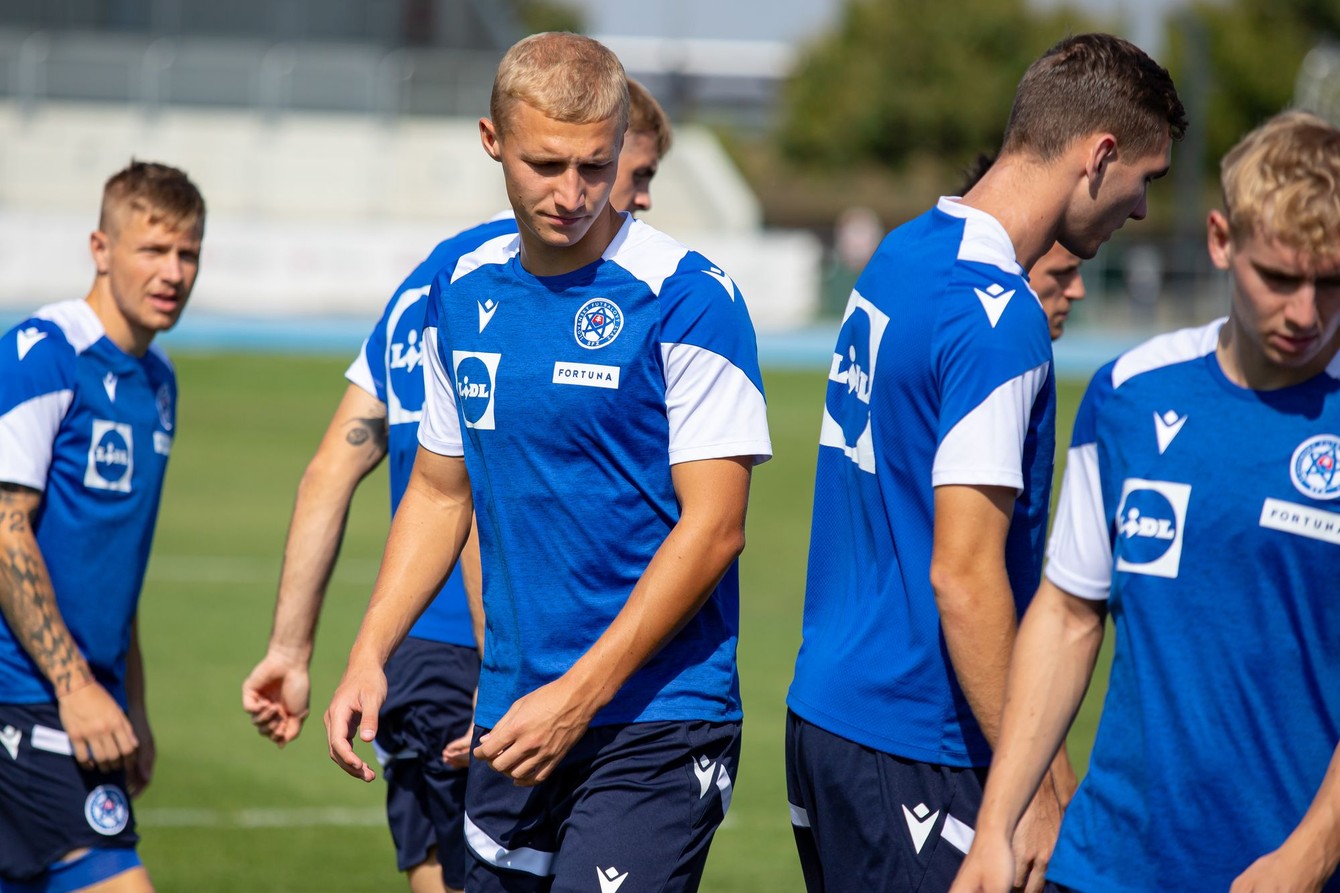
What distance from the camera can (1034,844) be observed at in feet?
9.96

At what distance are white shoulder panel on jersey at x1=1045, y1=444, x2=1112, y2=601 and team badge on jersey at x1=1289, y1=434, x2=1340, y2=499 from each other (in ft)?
1.10

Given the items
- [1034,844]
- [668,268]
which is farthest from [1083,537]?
[668,268]

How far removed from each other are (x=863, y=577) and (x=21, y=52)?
1546 inches

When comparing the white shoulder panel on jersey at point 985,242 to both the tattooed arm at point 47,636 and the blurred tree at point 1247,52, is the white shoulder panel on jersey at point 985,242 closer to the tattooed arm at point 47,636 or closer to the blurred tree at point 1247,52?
the tattooed arm at point 47,636

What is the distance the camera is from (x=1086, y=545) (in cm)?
275

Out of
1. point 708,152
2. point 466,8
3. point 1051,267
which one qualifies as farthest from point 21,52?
point 1051,267

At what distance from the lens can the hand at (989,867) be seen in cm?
272

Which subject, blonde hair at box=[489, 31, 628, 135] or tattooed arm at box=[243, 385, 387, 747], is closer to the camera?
blonde hair at box=[489, 31, 628, 135]

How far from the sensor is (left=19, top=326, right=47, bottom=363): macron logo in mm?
4371

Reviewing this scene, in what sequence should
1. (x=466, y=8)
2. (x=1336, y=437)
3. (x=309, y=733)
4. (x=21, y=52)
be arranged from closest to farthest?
(x=1336, y=437)
(x=309, y=733)
(x=21, y=52)
(x=466, y=8)

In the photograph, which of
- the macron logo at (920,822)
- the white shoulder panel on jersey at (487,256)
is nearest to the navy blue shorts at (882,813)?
the macron logo at (920,822)

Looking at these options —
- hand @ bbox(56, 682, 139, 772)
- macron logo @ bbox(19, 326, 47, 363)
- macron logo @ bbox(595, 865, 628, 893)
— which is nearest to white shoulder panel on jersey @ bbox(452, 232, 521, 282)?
macron logo @ bbox(595, 865, 628, 893)

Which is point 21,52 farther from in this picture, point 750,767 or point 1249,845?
point 1249,845

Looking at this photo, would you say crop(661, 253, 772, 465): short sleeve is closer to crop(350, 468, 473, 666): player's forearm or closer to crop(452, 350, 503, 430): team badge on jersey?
crop(452, 350, 503, 430): team badge on jersey
